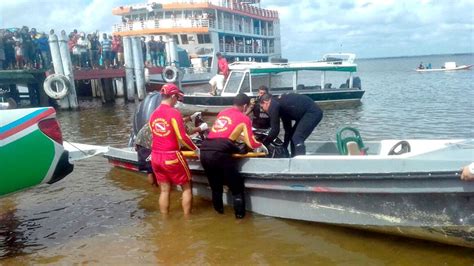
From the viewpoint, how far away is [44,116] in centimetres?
534

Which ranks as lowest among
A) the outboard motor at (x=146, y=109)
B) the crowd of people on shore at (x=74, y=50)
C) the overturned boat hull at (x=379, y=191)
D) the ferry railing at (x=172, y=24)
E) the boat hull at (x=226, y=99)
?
the boat hull at (x=226, y=99)

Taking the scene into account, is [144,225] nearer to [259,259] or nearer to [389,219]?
[259,259]

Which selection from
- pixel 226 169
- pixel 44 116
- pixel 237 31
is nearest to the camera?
pixel 44 116

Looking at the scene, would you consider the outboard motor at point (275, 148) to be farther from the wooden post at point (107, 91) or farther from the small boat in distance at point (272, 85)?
the wooden post at point (107, 91)

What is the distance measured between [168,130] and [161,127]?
95mm

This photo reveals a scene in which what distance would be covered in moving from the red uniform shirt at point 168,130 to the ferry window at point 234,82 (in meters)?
11.6

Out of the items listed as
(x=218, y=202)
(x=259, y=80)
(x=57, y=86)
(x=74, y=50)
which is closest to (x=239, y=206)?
(x=218, y=202)

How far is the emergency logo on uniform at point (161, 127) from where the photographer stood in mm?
5848

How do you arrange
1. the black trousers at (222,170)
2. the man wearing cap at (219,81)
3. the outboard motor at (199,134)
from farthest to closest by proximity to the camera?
the man wearing cap at (219,81) → the outboard motor at (199,134) → the black trousers at (222,170)

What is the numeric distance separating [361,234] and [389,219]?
1.60 feet

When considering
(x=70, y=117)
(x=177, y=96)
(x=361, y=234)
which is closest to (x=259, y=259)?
(x=361, y=234)

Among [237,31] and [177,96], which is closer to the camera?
[177,96]

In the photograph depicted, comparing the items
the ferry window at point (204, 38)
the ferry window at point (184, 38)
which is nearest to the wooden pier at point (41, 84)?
the ferry window at point (184, 38)

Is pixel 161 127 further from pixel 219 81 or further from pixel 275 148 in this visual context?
pixel 219 81
